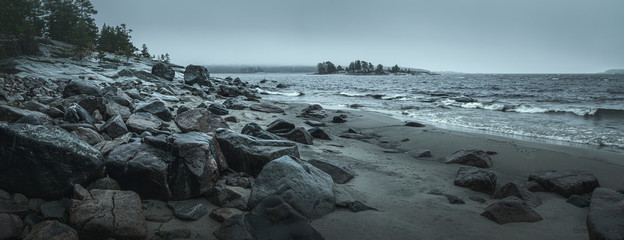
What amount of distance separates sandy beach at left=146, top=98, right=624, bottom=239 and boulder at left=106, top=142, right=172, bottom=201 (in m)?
0.21

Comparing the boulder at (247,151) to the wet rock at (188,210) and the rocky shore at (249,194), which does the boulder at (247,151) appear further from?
the wet rock at (188,210)

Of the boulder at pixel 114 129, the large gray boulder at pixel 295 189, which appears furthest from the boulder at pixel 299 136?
the boulder at pixel 114 129

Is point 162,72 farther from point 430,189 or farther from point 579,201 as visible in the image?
point 579,201

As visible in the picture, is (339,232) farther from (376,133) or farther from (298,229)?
(376,133)

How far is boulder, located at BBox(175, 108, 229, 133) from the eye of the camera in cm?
731

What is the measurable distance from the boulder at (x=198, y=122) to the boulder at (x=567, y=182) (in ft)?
22.0

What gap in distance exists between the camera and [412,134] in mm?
9812

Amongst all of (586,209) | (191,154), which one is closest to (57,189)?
(191,154)

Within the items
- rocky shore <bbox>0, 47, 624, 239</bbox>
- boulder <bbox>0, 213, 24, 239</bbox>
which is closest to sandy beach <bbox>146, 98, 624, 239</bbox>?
rocky shore <bbox>0, 47, 624, 239</bbox>

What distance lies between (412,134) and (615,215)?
6.41 m

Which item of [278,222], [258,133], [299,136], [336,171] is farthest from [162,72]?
[278,222]

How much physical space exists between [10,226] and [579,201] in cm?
660

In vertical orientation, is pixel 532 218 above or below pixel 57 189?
below

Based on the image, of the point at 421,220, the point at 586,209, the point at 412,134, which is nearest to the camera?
the point at 421,220
